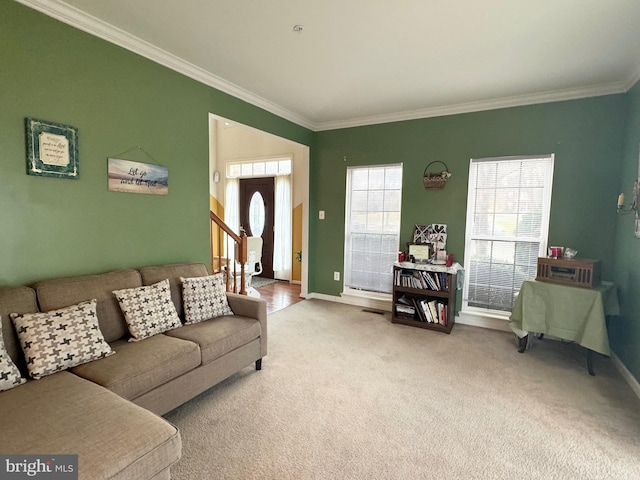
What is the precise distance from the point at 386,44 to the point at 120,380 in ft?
9.23

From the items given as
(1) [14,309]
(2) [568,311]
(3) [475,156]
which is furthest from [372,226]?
(1) [14,309]

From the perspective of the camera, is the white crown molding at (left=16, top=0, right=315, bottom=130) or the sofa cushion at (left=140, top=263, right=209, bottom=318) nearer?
the white crown molding at (left=16, top=0, right=315, bottom=130)

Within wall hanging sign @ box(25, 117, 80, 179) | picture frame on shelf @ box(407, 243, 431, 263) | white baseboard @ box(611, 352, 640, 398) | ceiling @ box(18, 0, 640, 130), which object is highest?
ceiling @ box(18, 0, 640, 130)

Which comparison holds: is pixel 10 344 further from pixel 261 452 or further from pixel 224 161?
pixel 224 161

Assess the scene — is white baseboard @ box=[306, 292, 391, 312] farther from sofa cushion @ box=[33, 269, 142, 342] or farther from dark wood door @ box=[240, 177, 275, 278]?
sofa cushion @ box=[33, 269, 142, 342]

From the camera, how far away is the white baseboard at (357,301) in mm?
4441

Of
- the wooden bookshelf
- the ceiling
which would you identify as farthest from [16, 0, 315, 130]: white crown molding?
the wooden bookshelf

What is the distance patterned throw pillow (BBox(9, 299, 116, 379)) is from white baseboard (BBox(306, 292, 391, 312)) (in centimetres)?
325

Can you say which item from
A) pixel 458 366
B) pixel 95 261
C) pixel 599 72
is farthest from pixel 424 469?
pixel 599 72

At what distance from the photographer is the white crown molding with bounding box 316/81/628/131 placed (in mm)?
3186

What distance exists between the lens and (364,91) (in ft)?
11.3

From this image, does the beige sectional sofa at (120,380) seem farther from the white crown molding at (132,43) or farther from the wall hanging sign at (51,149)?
the white crown molding at (132,43)

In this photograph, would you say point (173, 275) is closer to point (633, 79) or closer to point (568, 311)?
point (568, 311)

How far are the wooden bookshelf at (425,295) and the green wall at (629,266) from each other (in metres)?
1.41
